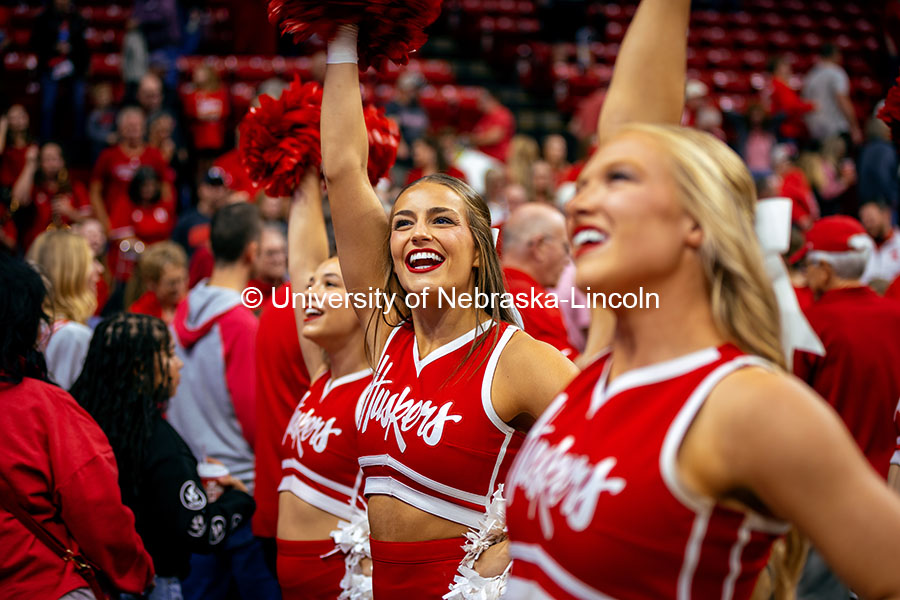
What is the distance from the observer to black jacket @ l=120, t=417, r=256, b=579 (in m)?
2.83

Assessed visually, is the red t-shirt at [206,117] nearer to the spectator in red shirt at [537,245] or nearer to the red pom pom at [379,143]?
the spectator in red shirt at [537,245]

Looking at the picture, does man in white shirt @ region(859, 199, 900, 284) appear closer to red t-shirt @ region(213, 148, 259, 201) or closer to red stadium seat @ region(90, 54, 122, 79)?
red t-shirt @ region(213, 148, 259, 201)

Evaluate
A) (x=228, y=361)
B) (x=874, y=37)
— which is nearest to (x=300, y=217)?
(x=228, y=361)

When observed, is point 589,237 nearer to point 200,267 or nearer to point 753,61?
point 200,267

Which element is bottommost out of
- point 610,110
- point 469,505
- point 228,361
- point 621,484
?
point 228,361

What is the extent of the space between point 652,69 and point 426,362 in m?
0.90

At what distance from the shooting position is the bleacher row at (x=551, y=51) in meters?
10.9

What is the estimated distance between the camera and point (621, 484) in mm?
1361

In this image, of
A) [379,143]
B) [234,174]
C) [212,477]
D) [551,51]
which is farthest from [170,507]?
[551,51]

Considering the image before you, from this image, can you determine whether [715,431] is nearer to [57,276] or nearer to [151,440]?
[151,440]

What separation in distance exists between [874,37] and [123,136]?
12.5 meters

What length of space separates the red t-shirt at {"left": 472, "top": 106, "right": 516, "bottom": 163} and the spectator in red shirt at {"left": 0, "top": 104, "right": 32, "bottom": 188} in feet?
15.0

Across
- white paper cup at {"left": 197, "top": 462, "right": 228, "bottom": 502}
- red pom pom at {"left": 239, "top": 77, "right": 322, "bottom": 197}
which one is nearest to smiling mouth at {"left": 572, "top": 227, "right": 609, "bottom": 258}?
red pom pom at {"left": 239, "top": 77, "right": 322, "bottom": 197}

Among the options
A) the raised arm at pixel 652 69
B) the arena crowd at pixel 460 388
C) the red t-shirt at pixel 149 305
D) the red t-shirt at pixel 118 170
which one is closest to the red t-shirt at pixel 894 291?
the arena crowd at pixel 460 388
